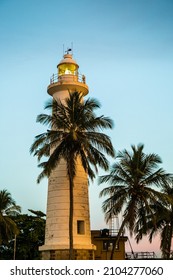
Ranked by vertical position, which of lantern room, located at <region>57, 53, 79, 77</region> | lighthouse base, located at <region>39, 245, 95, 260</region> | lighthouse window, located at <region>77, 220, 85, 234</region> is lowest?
lighthouse base, located at <region>39, 245, 95, 260</region>

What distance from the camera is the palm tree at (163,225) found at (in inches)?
1110

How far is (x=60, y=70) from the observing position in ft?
102

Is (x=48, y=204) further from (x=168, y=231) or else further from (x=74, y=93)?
(x=168, y=231)

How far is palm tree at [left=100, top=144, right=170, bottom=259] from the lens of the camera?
2638 centimetres

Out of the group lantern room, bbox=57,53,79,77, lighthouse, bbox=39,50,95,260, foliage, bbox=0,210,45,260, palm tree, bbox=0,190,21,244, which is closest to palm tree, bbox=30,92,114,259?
lighthouse, bbox=39,50,95,260

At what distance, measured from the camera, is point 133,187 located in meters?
26.8

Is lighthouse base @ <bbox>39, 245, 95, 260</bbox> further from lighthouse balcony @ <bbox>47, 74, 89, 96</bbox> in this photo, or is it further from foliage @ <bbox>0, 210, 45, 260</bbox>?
foliage @ <bbox>0, 210, 45, 260</bbox>

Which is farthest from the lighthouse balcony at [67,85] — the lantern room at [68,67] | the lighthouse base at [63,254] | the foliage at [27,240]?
the foliage at [27,240]

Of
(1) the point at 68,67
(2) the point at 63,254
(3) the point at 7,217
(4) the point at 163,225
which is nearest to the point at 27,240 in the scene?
(3) the point at 7,217

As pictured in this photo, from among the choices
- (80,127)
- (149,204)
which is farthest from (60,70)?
(149,204)

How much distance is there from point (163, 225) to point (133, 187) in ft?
33.3

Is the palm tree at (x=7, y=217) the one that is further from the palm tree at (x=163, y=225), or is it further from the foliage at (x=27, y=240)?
the palm tree at (x=163, y=225)

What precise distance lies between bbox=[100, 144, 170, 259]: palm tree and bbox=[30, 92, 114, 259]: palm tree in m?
2.05

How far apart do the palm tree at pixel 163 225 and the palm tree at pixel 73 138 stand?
5.22m
